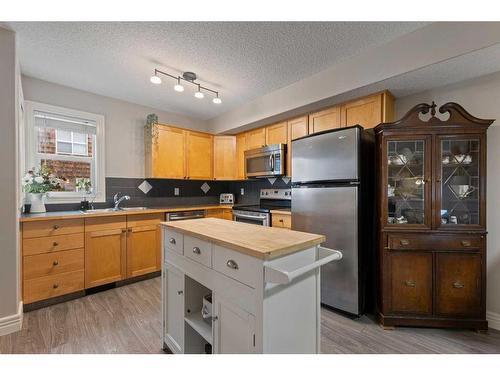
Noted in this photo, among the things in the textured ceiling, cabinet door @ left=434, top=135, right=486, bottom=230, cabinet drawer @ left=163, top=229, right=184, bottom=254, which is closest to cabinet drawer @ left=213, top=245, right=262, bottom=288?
cabinet drawer @ left=163, top=229, right=184, bottom=254

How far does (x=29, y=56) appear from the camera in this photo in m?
2.30

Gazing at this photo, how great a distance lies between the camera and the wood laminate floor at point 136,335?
5.85 ft

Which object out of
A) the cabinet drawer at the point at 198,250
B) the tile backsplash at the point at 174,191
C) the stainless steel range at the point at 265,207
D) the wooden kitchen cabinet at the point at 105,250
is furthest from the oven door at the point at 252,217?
the cabinet drawer at the point at 198,250

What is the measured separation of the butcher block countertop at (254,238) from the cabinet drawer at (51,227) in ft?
5.34

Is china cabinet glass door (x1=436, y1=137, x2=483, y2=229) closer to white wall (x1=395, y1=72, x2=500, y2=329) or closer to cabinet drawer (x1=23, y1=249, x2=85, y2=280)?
white wall (x1=395, y1=72, x2=500, y2=329)

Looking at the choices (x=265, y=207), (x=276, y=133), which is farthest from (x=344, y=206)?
(x=276, y=133)

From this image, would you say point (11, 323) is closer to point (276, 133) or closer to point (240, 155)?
point (240, 155)

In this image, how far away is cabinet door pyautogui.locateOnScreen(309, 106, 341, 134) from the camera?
2.74 meters

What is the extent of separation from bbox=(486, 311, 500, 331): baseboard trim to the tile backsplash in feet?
8.23

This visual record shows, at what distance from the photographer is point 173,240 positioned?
166 cm

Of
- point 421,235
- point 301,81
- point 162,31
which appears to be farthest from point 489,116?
point 162,31

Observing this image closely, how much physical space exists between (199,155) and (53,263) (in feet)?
7.88

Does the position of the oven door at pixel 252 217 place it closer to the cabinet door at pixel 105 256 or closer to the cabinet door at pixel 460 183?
the cabinet door at pixel 105 256

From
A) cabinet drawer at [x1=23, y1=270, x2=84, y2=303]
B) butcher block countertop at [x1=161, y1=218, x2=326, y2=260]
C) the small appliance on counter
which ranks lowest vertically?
cabinet drawer at [x1=23, y1=270, x2=84, y2=303]
